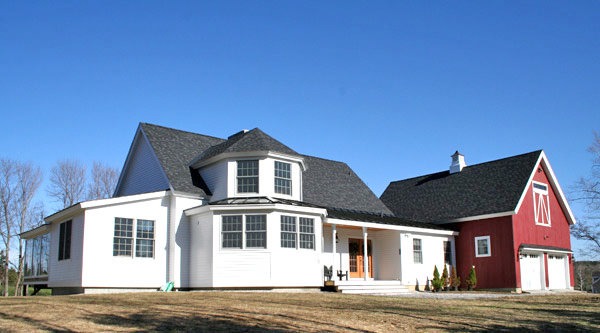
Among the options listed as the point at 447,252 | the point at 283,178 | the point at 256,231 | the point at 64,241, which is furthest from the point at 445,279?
the point at 64,241

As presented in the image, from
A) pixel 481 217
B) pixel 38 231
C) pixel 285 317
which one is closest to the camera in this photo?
pixel 285 317

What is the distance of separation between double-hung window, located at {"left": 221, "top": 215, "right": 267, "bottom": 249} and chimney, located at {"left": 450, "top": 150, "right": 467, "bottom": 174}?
1644cm

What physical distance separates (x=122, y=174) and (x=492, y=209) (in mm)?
18644

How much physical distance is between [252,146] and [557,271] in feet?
62.0

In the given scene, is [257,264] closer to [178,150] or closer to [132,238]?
[132,238]

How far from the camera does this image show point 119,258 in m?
21.9

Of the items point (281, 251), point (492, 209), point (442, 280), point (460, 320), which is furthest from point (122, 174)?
point (460, 320)

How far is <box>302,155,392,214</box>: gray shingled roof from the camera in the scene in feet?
93.4

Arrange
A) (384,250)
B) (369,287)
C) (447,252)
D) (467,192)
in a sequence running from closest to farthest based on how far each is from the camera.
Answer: (369,287) → (384,250) → (447,252) → (467,192)

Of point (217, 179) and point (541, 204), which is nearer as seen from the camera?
point (217, 179)

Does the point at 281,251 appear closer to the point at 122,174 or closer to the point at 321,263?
the point at 321,263

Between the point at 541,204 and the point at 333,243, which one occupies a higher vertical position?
the point at 541,204

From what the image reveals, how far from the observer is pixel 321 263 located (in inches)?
931

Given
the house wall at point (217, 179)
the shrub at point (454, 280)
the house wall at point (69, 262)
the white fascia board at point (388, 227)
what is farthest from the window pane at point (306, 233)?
the shrub at point (454, 280)
